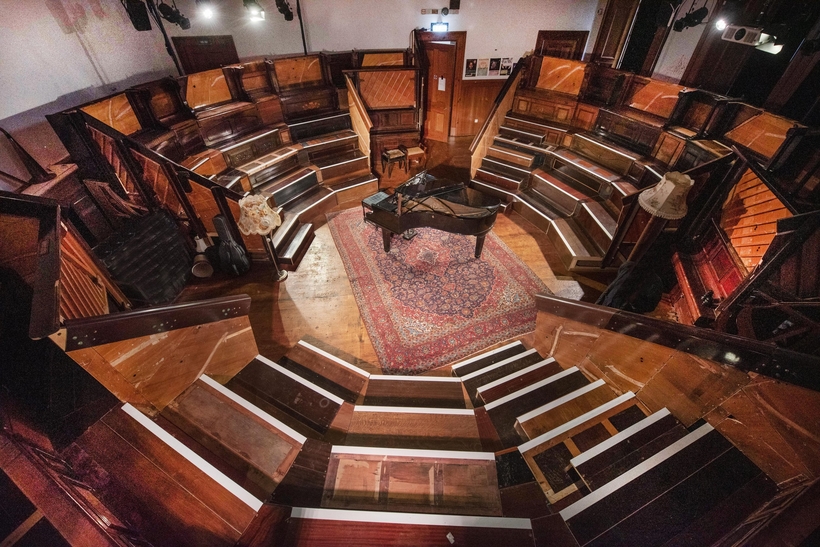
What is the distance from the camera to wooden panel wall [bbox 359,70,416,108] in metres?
6.63

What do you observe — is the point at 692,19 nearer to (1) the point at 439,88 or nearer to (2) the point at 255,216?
(1) the point at 439,88

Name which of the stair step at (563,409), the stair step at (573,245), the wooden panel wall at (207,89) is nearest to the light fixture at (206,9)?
the wooden panel wall at (207,89)

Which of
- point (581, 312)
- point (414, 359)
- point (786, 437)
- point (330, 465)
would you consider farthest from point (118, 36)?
point (786, 437)

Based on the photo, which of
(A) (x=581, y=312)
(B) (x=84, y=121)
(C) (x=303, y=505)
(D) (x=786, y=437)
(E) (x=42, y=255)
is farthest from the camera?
(B) (x=84, y=121)

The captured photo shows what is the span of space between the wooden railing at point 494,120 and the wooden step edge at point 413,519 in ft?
19.8

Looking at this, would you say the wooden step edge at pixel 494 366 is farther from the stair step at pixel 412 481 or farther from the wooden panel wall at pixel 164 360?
A: the wooden panel wall at pixel 164 360

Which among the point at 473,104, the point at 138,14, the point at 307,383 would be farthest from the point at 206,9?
the point at 307,383

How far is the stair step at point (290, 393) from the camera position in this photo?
2.49m

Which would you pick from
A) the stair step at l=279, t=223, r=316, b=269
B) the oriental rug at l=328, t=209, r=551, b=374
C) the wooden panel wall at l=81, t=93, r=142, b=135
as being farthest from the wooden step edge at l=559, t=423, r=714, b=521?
the wooden panel wall at l=81, t=93, r=142, b=135

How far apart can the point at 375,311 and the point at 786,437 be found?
138 inches

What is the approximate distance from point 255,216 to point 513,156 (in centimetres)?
472

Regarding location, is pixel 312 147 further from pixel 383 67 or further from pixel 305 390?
pixel 305 390

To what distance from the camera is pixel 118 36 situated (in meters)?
4.55

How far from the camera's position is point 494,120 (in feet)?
21.6
